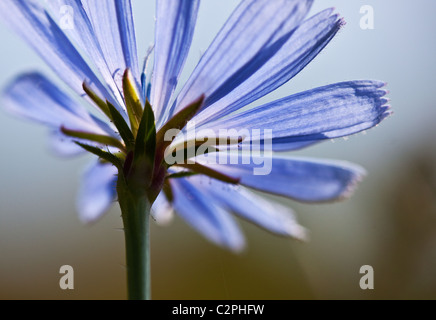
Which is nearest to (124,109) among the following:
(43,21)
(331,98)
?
(43,21)

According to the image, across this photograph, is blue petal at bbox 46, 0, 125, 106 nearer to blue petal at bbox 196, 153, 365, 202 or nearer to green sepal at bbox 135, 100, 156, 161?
green sepal at bbox 135, 100, 156, 161

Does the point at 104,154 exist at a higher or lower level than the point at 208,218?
higher

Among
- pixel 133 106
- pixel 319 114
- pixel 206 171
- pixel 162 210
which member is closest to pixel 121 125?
pixel 133 106

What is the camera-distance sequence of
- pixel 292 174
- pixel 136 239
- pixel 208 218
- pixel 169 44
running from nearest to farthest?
pixel 136 239, pixel 169 44, pixel 292 174, pixel 208 218

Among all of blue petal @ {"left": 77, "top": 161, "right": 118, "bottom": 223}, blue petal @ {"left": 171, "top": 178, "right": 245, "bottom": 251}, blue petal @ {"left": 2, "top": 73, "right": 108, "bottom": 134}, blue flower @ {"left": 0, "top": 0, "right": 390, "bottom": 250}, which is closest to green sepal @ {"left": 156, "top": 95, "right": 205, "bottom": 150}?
blue flower @ {"left": 0, "top": 0, "right": 390, "bottom": 250}

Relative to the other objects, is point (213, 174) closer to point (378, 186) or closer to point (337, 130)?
point (337, 130)

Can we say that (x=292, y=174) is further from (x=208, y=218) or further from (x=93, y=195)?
(x=93, y=195)
